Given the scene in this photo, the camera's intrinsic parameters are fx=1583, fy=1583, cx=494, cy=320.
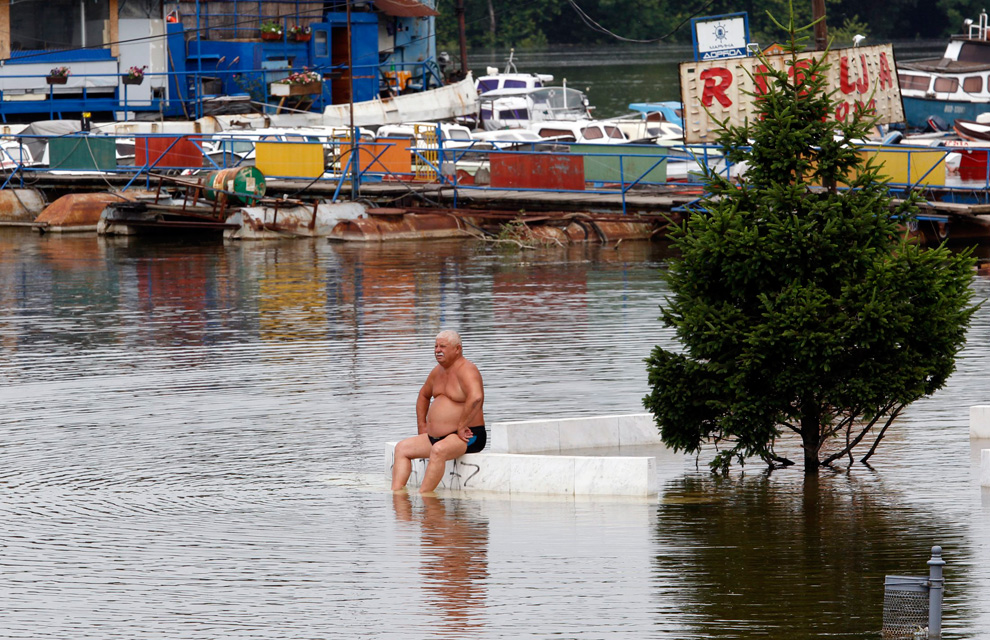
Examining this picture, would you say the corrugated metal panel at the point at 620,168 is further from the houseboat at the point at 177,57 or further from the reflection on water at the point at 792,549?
the reflection on water at the point at 792,549

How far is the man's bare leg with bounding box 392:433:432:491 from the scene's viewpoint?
10.9 meters

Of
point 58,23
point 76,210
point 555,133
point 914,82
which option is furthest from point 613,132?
point 58,23

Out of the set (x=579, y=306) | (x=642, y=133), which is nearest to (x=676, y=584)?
(x=579, y=306)

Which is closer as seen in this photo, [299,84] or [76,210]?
[76,210]

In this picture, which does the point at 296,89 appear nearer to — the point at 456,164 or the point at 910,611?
the point at 456,164

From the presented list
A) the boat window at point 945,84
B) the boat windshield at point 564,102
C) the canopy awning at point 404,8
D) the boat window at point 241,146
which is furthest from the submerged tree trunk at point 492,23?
the boat window at point 241,146

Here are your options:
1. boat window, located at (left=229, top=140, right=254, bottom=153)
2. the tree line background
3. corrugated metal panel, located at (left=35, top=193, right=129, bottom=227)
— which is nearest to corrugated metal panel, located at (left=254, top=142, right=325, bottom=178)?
boat window, located at (left=229, top=140, right=254, bottom=153)

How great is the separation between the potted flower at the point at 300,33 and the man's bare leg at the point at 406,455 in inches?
1587

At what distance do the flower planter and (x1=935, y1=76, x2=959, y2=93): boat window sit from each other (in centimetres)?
1965

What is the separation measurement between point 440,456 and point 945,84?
43.4 m

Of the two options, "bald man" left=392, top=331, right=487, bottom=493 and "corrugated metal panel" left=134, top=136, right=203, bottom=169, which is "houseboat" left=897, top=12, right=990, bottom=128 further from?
"bald man" left=392, top=331, right=487, bottom=493

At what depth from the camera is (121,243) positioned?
33.2 metres

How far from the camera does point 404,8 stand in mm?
54500

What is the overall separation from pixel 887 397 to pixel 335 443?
4.43 m
